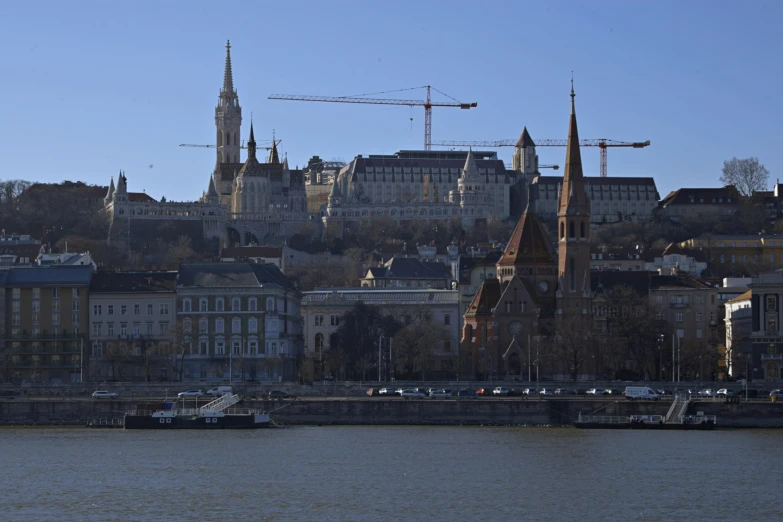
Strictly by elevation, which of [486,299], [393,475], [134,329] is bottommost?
[393,475]

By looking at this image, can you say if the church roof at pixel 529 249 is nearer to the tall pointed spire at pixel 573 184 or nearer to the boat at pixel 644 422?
the tall pointed spire at pixel 573 184

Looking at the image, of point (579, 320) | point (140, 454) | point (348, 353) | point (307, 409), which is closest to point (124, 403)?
point (307, 409)

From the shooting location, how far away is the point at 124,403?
92812mm

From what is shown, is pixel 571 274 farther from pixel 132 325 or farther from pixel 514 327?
pixel 132 325

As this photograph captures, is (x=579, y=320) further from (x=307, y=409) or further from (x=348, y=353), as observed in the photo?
(x=307, y=409)

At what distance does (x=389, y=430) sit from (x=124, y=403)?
1469 centimetres

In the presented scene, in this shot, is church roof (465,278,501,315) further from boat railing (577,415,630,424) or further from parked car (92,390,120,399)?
boat railing (577,415,630,424)

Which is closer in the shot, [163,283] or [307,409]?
[307,409]

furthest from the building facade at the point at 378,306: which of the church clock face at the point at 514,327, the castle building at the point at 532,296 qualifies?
the church clock face at the point at 514,327

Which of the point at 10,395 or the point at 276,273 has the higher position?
the point at 276,273

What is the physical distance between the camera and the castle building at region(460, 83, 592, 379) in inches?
4867

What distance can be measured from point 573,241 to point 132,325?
3073 centimetres

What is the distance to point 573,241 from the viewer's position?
4968 inches

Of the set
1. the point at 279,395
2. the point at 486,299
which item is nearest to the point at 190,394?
the point at 279,395
